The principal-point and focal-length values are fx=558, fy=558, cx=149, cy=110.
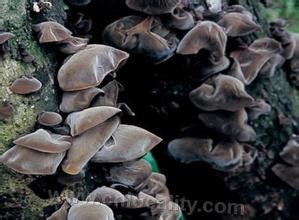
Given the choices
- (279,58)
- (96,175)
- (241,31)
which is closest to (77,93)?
(96,175)

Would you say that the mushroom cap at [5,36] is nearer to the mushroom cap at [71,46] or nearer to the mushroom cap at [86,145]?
the mushroom cap at [71,46]

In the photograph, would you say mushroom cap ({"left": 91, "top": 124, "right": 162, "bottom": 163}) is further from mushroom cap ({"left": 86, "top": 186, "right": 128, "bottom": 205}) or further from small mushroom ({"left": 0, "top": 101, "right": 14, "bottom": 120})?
small mushroom ({"left": 0, "top": 101, "right": 14, "bottom": 120})

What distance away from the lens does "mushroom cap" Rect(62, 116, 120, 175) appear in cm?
110

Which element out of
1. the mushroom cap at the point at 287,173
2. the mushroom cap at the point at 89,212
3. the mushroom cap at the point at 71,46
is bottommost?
the mushroom cap at the point at 287,173

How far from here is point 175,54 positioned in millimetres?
1474

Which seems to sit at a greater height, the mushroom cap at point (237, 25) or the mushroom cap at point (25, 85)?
the mushroom cap at point (25, 85)

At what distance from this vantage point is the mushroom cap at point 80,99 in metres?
1.19

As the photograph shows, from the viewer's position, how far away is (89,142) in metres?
1.12

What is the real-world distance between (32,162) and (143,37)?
1.51 feet

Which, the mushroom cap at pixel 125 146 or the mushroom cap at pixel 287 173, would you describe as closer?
the mushroom cap at pixel 125 146

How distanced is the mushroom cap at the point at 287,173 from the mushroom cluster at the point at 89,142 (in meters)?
0.47

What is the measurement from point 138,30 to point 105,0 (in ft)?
0.57

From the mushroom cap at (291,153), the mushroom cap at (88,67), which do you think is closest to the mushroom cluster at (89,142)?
the mushroom cap at (88,67)

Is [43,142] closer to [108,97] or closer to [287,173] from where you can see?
[108,97]
